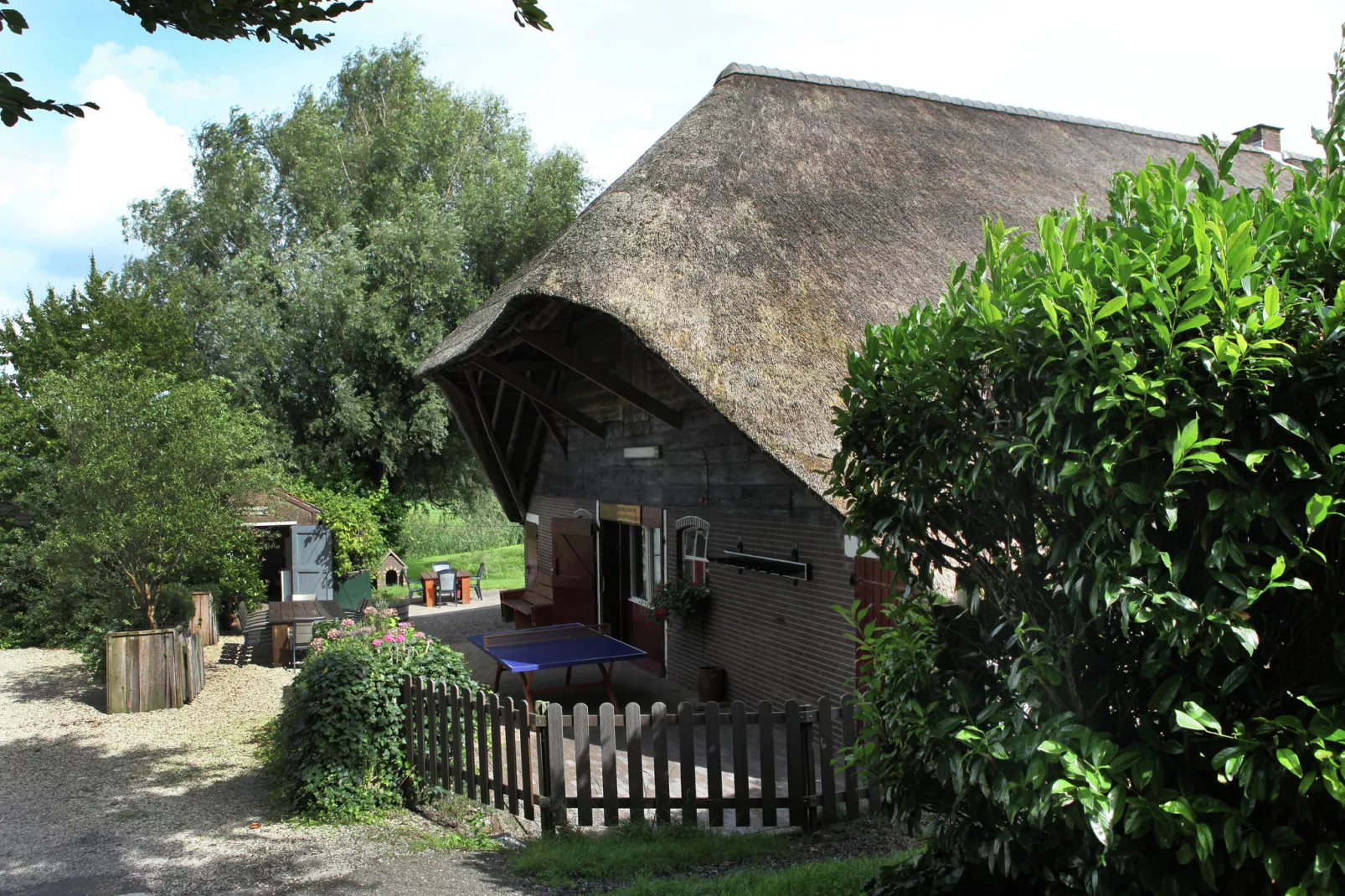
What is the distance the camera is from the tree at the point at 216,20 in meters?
3.80

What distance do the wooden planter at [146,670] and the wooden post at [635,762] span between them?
705 centimetres

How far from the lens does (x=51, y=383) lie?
40.2 ft

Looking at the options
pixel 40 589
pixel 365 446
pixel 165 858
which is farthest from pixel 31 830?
pixel 365 446

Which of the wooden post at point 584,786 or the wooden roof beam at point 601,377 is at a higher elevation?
the wooden roof beam at point 601,377

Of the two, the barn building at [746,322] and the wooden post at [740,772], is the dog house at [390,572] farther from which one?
the wooden post at [740,772]

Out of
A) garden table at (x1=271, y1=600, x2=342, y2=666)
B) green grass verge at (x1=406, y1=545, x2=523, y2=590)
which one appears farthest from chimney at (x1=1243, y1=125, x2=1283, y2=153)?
green grass verge at (x1=406, y1=545, x2=523, y2=590)

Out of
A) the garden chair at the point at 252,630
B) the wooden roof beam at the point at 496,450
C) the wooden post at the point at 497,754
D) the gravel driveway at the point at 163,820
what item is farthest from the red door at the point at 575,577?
the wooden post at the point at 497,754

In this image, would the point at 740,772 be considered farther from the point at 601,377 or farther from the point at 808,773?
the point at 601,377

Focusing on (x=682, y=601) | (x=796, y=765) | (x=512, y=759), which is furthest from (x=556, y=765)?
(x=682, y=601)

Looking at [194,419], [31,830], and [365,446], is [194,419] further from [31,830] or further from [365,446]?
[365,446]

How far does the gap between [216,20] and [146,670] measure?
29.0ft

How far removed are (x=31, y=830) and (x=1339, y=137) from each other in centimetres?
863

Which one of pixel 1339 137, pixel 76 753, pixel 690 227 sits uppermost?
pixel 690 227

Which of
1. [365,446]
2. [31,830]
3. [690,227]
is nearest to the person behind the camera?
[31,830]
